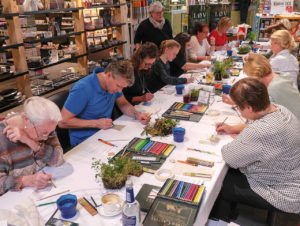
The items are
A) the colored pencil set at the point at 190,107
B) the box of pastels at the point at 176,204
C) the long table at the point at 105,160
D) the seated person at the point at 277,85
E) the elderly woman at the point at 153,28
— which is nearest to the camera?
the box of pastels at the point at 176,204

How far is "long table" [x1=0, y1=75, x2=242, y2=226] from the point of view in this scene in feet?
4.64

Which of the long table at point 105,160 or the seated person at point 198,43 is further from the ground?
the seated person at point 198,43

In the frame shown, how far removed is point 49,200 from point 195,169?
0.85 meters

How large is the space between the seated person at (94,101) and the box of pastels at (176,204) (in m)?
0.90

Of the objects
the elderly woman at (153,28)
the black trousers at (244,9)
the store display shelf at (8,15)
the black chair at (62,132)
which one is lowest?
the black chair at (62,132)

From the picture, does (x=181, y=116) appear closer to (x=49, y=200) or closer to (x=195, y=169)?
(x=195, y=169)

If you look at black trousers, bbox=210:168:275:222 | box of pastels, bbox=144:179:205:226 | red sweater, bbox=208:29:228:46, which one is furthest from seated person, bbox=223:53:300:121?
red sweater, bbox=208:29:228:46

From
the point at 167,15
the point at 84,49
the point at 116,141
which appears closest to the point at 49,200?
the point at 116,141

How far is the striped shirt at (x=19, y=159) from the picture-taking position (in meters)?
1.51

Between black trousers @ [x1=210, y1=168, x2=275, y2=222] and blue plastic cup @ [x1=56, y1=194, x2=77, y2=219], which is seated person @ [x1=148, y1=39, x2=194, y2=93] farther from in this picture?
blue plastic cup @ [x1=56, y1=194, x2=77, y2=219]

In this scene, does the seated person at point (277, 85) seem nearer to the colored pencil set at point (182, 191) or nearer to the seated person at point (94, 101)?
the seated person at point (94, 101)

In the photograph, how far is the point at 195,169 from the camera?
1721 millimetres

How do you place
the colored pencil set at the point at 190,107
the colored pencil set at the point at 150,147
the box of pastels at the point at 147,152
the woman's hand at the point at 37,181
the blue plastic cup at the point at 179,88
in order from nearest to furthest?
the woman's hand at the point at 37,181
the box of pastels at the point at 147,152
the colored pencil set at the point at 150,147
the colored pencil set at the point at 190,107
the blue plastic cup at the point at 179,88

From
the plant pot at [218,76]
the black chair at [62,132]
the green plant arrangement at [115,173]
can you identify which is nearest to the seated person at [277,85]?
the plant pot at [218,76]
